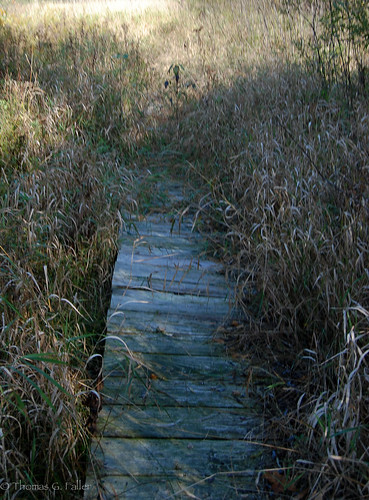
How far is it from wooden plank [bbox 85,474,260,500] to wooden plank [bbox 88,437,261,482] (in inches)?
0.9

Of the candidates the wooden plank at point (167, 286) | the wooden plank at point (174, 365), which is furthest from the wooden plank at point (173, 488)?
the wooden plank at point (167, 286)

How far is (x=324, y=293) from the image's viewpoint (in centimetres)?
228

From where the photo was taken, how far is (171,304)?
8.92ft

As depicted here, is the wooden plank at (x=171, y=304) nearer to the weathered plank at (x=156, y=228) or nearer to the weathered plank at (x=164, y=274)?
the weathered plank at (x=164, y=274)

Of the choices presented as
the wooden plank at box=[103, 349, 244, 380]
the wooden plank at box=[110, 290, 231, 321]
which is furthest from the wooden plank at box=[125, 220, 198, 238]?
the wooden plank at box=[103, 349, 244, 380]

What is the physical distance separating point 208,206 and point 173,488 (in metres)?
2.65

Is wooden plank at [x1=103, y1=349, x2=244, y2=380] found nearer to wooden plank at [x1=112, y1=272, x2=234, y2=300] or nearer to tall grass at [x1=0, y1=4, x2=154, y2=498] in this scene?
tall grass at [x1=0, y1=4, x2=154, y2=498]

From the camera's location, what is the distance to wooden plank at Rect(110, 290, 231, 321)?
8.68 feet

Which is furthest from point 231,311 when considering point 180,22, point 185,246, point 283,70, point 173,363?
point 180,22

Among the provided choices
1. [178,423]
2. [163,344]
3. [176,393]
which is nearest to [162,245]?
[163,344]

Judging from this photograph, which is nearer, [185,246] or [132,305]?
[132,305]

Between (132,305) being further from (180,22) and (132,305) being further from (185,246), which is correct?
(180,22)

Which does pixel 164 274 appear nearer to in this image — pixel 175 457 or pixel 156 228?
pixel 156 228

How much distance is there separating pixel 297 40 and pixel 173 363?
526 centimetres
